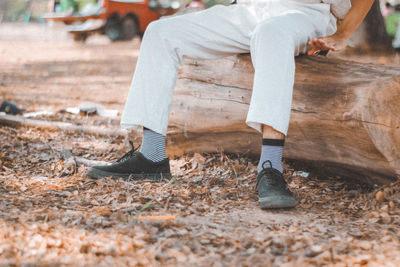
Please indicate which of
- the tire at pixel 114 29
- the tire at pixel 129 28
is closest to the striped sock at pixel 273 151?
the tire at pixel 114 29

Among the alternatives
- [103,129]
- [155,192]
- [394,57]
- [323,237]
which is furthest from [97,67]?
[323,237]

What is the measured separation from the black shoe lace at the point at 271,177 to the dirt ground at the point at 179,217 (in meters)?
0.15

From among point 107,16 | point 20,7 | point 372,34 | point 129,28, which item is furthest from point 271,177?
point 20,7

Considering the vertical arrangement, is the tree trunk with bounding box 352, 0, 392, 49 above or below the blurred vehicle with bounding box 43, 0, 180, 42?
below

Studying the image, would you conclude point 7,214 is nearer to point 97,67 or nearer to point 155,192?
point 155,192

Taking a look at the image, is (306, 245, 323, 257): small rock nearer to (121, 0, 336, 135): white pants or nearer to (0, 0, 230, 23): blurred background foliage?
(121, 0, 336, 135): white pants

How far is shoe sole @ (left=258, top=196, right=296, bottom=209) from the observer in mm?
2189

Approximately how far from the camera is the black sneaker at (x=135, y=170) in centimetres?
261

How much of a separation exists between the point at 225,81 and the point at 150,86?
689mm

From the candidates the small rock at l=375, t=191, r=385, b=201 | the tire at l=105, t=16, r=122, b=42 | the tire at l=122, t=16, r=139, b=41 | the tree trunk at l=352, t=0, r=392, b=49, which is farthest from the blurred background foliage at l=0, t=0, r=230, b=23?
the small rock at l=375, t=191, r=385, b=201

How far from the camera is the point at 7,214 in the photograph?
200 cm

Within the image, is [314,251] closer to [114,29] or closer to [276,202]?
[276,202]

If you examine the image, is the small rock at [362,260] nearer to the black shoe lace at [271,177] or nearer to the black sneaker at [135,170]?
the black shoe lace at [271,177]

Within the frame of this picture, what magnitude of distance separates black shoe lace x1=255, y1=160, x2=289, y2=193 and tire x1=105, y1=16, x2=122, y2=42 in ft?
37.7
